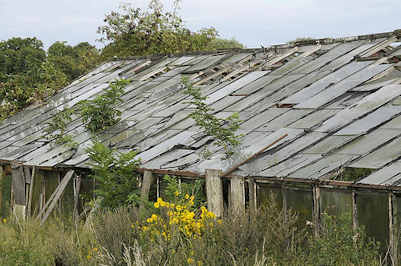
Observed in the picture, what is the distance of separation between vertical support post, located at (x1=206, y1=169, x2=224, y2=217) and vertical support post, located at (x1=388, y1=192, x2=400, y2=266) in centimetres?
384

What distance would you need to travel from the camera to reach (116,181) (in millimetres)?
15203

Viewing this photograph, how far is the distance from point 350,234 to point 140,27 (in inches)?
1166

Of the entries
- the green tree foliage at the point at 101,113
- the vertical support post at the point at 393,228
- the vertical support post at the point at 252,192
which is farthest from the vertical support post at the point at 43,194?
the vertical support post at the point at 393,228

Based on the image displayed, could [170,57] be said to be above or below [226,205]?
above

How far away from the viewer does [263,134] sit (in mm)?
14344

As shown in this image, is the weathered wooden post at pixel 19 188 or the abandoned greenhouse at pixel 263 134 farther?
the weathered wooden post at pixel 19 188

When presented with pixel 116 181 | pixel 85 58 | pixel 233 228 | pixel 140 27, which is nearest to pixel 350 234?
pixel 233 228

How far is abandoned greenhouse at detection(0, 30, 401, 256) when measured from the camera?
36.2ft

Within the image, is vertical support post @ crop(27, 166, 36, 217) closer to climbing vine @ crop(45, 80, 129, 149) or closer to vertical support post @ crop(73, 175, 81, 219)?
climbing vine @ crop(45, 80, 129, 149)

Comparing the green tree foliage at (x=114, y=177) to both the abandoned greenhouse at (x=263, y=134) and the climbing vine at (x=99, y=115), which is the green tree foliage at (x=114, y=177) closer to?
the abandoned greenhouse at (x=263, y=134)

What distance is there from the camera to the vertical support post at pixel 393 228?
9.85m

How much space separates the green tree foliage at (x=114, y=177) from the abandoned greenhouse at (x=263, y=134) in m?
0.45

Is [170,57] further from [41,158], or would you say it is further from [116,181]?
[116,181]

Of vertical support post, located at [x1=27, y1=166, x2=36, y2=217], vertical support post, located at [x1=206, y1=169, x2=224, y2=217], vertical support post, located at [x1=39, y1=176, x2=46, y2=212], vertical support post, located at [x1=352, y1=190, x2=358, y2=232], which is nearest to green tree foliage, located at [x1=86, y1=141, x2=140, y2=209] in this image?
vertical support post, located at [x1=206, y1=169, x2=224, y2=217]
